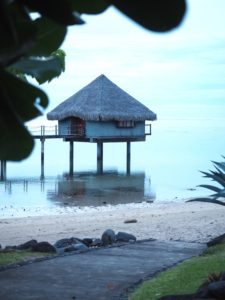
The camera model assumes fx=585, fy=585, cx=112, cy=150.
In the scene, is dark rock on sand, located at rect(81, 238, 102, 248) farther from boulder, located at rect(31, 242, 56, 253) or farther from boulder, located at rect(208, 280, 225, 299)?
boulder, located at rect(208, 280, 225, 299)

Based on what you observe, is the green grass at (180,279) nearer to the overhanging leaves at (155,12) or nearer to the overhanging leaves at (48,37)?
the overhanging leaves at (48,37)

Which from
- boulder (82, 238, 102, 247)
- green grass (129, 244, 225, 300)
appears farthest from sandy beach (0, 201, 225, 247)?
green grass (129, 244, 225, 300)

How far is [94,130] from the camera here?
133 ft

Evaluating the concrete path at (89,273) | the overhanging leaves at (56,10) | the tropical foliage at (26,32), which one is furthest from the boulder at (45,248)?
the overhanging leaves at (56,10)

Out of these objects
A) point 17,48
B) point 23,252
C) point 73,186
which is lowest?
point 73,186

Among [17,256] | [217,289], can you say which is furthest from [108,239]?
[217,289]

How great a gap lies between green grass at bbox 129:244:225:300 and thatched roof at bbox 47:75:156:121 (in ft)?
110

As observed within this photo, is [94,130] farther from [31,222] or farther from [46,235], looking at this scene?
[46,235]

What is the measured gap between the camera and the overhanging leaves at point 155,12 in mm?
681

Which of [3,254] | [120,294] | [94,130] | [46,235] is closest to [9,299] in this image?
[120,294]

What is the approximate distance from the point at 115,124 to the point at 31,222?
24.8m

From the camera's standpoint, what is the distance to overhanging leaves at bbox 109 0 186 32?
681 mm

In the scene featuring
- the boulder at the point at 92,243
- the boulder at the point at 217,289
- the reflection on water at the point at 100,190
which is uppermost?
the boulder at the point at 217,289

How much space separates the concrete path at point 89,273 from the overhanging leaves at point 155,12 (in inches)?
179
